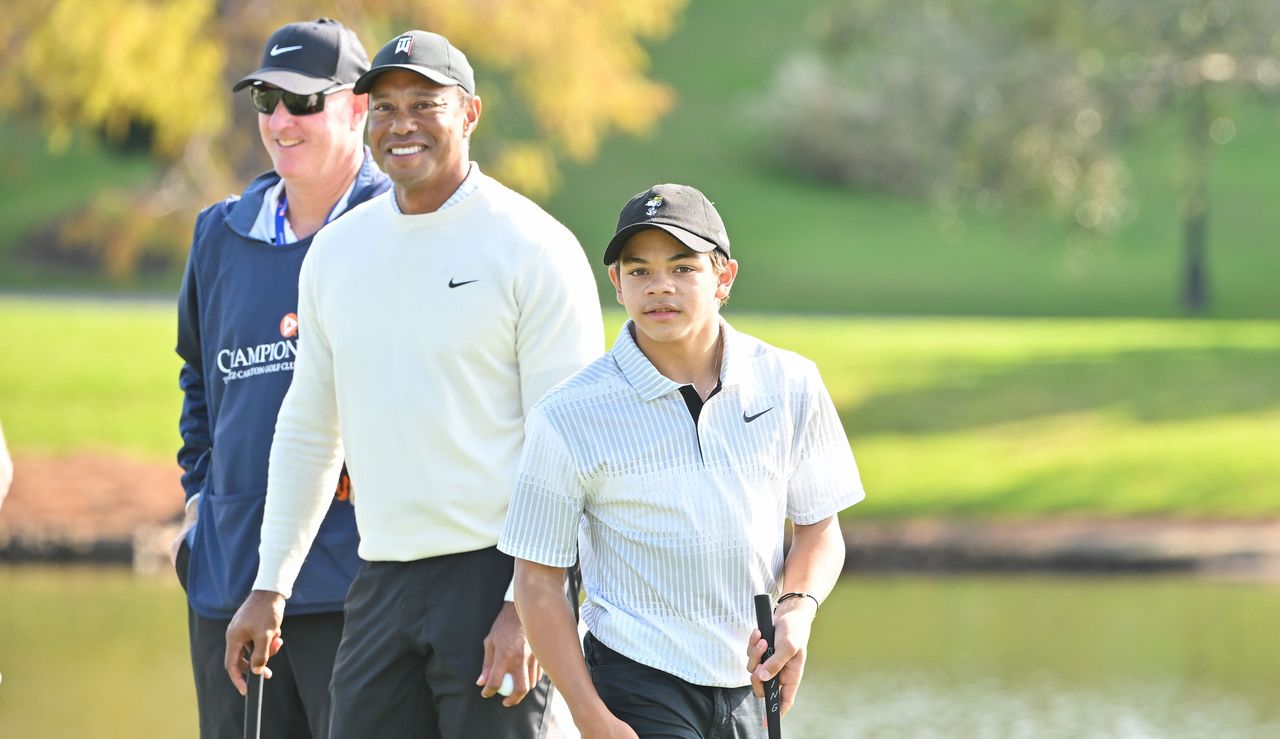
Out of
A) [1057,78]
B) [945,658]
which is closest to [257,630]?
[945,658]

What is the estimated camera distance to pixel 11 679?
32.9 feet

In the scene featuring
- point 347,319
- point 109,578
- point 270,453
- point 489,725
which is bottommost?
point 109,578

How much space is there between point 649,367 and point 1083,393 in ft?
54.5

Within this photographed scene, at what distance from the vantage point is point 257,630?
412 centimetres

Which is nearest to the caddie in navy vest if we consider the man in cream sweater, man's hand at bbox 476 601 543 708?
the man in cream sweater

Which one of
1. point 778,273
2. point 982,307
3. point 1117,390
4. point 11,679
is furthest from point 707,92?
point 11,679

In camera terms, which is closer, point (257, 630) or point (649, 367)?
point (649, 367)

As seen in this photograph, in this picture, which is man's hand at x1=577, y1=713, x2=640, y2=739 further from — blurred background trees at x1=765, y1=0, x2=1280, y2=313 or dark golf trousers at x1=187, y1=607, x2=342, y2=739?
blurred background trees at x1=765, y1=0, x2=1280, y2=313

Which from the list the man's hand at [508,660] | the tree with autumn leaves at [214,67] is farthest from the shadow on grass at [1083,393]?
the man's hand at [508,660]

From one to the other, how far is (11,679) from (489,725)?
278 inches

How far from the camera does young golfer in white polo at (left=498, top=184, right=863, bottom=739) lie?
3420 mm

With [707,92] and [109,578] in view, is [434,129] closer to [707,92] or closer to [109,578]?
[109,578]

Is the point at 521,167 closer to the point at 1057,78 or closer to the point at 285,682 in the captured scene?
A: the point at 1057,78

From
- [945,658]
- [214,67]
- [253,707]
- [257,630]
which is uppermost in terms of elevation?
[214,67]
